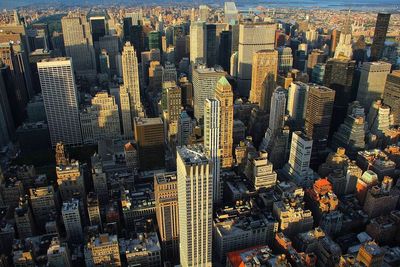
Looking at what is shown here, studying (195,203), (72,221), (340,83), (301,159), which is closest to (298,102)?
(340,83)

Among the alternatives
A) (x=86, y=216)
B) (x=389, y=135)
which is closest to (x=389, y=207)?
(x=389, y=135)

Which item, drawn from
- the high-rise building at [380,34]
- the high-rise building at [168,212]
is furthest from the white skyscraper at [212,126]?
the high-rise building at [380,34]

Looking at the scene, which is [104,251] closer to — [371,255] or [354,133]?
[371,255]

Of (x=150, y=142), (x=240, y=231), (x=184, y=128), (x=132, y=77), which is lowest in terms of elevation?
(x=240, y=231)

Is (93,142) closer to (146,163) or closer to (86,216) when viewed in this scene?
(146,163)

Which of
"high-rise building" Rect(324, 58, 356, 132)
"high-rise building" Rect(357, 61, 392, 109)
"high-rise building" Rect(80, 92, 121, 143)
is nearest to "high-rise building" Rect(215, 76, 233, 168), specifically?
"high-rise building" Rect(80, 92, 121, 143)

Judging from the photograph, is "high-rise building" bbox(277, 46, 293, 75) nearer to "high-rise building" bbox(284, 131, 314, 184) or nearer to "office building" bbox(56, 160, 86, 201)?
"high-rise building" bbox(284, 131, 314, 184)
